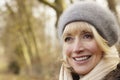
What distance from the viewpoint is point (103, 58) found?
379 cm

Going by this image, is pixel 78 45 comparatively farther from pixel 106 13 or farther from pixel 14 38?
pixel 14 38

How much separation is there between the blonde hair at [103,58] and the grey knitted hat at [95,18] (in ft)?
0.17

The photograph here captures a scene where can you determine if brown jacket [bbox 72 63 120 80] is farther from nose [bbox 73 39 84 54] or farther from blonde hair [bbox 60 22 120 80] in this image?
nose [bbox 73 39 84 54]

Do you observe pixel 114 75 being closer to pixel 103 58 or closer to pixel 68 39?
pixel 103 58

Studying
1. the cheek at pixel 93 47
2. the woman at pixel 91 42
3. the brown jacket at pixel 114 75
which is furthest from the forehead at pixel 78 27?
the brown jacket at pixel 114 75

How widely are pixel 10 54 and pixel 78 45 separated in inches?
1314

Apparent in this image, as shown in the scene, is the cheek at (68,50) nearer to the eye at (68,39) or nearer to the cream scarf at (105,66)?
the eye at (68,39)

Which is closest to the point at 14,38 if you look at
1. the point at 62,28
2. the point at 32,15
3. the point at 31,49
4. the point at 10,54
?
the point at 31,49

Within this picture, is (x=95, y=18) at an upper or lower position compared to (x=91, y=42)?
upper

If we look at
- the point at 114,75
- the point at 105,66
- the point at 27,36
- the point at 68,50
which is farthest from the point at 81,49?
the point at 27,36

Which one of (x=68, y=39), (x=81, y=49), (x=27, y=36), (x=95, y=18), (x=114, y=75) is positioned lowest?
(x=114, y=75)

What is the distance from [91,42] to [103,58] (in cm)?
20

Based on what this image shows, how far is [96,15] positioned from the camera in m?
3.83

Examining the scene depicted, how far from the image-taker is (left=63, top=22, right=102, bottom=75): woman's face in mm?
3721
